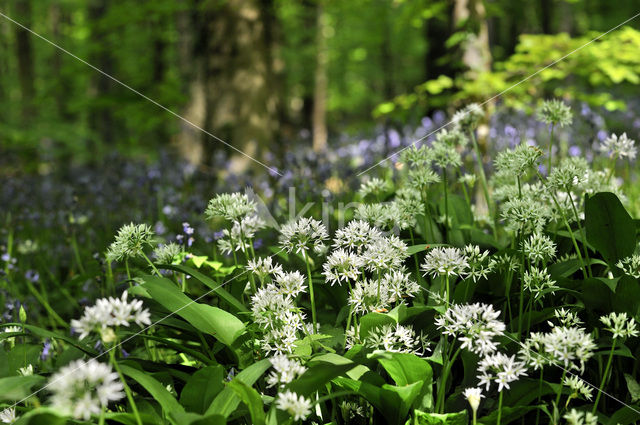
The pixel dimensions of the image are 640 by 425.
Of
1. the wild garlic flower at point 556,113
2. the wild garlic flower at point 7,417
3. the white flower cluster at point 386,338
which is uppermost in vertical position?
the wild garlic flower at point 556,113

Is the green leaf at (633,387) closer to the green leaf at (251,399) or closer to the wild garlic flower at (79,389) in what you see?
the green leaf at (251,399)

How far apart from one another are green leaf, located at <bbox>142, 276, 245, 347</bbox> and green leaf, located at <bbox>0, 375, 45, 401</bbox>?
365mm

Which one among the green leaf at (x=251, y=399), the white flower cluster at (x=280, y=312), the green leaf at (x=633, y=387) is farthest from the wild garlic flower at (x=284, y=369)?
the green leaf at (x=633, y=387)

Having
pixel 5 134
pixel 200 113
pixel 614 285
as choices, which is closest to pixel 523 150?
pixel 614 285

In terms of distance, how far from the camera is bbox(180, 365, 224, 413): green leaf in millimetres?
1473

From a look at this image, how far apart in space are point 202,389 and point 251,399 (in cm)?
22

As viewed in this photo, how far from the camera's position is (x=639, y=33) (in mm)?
3805

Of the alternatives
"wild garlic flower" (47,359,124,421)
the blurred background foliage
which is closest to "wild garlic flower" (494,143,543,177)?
"wild garlic flower" (47,359,124,421)

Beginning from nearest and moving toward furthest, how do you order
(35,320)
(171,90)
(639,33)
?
(35,320) < (639,33) < (171,90)

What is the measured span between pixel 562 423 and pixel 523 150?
85cm

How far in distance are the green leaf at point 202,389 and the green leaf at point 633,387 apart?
115cm

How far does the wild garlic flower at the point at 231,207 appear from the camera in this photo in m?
1.78

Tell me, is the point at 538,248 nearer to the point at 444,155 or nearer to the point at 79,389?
the point at 444,155

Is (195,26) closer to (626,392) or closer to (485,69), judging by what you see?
(485,69)
